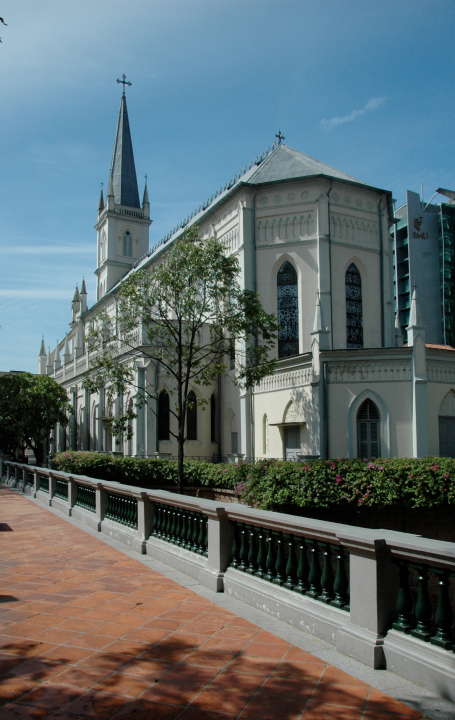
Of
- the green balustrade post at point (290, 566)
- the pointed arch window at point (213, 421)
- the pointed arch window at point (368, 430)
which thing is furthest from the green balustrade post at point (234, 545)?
the pointed arch window at point (213, 421)

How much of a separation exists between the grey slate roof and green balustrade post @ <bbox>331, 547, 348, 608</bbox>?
24029 millimetres

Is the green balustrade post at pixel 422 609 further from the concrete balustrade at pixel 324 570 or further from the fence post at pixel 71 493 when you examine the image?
the fence post at pixel 71 493

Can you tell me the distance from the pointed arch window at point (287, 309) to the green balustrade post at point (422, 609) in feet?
75.9

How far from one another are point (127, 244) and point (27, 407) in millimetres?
24827

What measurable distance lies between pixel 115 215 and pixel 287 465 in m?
43.2

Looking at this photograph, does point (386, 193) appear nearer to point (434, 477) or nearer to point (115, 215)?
point (434, 477)

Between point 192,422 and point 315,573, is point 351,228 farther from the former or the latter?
point 315,573

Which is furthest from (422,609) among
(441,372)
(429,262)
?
(429,262)


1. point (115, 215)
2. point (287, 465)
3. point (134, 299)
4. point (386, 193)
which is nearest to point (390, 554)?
point (287, 465)

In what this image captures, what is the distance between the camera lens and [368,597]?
513 cm

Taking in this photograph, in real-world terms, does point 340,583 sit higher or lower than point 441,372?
lower

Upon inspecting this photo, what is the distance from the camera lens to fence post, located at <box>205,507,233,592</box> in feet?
25.0

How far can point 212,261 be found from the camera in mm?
19000

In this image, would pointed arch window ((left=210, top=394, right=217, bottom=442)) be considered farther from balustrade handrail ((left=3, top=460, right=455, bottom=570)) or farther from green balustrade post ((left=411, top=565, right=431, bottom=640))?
green balustrade post ((left=411, top=565, right=431, bottom=640))
